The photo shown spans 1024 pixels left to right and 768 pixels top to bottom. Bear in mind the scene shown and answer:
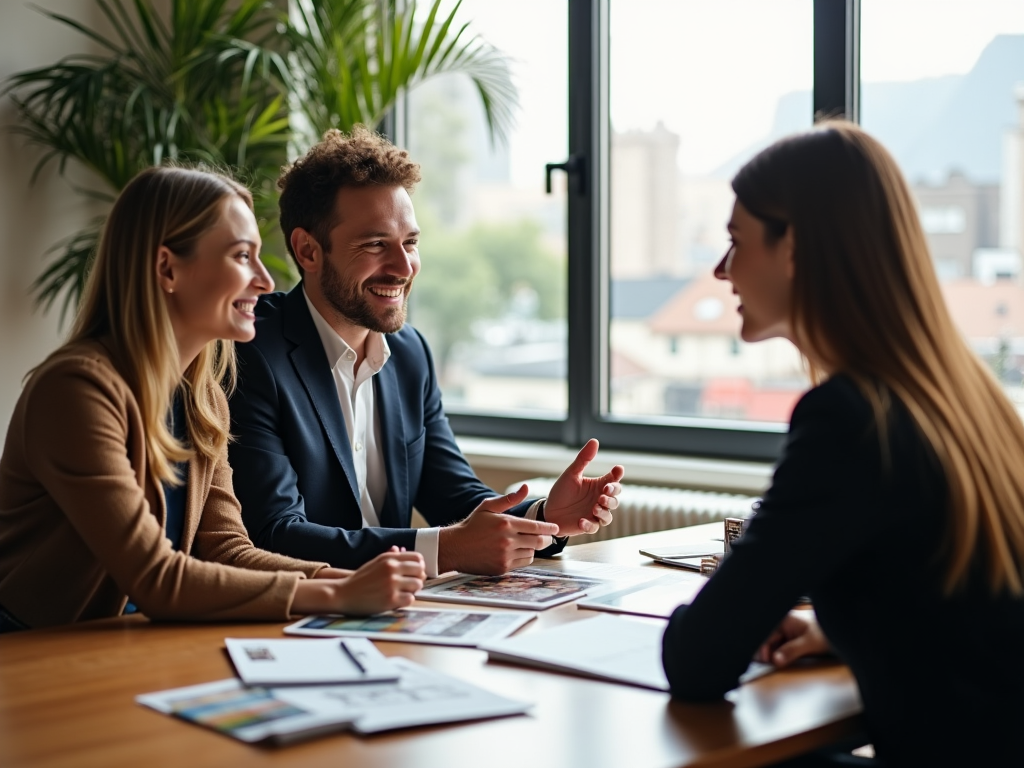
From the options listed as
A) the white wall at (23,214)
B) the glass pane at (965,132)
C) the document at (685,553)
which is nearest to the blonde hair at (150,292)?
the document at (685,553)

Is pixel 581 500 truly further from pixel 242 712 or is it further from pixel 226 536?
pixel 242 712

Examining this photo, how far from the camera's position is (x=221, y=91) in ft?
13.2

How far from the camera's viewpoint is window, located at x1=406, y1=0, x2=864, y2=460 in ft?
12.1

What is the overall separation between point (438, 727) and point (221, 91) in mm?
3169

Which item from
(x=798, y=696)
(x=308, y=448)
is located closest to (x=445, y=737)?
(x=798, y=696)

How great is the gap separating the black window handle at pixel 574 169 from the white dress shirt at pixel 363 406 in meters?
1.57

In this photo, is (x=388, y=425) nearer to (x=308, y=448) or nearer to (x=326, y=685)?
(x=308, y=448)

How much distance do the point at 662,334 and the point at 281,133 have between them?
1511mm

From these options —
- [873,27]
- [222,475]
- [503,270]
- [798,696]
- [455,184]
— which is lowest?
[798,696]

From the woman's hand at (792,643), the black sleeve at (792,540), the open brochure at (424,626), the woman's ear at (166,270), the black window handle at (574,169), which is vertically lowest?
the open brochure at (424,626)

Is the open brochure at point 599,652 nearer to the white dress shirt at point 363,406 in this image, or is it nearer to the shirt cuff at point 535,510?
the shirt cuff at point 535,510

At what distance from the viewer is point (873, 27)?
3.39 meters

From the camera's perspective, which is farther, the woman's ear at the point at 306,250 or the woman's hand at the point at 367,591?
the woman's ear at the point at 306,250

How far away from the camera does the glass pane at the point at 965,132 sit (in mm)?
3199
